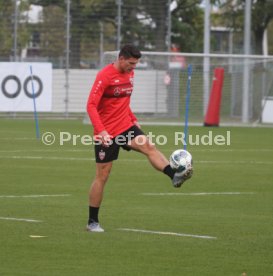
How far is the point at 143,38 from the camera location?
4766cm

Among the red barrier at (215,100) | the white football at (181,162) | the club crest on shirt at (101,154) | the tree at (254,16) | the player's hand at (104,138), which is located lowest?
the red barrier at (215,100)

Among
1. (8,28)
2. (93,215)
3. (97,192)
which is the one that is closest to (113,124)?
(97,192)

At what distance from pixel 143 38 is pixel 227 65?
8.67 meters

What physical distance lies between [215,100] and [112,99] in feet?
80.0

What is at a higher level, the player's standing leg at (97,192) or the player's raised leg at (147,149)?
the player's raised leg at (147,149)

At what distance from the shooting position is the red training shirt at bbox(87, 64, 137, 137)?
1232 centimetres

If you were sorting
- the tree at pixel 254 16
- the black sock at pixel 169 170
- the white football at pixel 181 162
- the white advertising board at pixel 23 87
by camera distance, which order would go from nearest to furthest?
the white football at pixel 181 162
the black sock at pixel 169 170
the white advertising board at pixel 23 87
the tree at pixel 254 16

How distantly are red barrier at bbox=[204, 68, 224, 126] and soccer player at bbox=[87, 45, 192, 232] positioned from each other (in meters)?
24.2

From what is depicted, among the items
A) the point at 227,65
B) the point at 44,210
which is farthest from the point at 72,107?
the point at 44,210

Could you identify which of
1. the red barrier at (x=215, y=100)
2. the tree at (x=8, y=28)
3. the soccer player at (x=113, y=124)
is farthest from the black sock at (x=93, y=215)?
the tree at (x=8, y=28)

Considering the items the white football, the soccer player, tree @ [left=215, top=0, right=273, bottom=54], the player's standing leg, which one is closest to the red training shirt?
the soccer player

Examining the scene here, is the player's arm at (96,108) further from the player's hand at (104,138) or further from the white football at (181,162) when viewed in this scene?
the white football at (181,162)

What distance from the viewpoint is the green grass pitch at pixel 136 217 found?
1005 centimetres

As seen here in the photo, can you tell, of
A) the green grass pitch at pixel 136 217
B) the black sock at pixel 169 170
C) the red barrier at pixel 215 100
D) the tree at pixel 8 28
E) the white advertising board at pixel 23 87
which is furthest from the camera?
the tree at pixel 8 28
